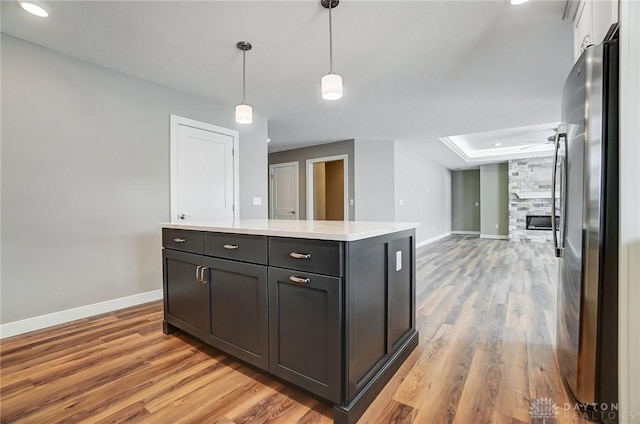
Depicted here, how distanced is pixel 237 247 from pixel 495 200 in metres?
9.29

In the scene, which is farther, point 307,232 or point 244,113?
point 244,113

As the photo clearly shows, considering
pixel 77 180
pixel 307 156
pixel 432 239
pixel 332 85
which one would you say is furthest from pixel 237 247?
pixel 432 239

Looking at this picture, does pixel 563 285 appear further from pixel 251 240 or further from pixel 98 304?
pixel 98 304

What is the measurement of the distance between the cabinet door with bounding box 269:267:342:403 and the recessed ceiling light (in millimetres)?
2423

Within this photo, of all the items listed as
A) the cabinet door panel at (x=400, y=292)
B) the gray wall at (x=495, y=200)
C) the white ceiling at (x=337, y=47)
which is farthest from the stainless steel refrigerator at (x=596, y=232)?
the gray wall at (x=495, y=200)

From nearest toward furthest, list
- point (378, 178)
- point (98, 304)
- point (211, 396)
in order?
point (211, 396) < point (98, 304) < point (378, 178)

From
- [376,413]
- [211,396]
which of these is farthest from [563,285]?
[211,396]

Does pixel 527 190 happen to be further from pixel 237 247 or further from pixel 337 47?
pixel 237 247

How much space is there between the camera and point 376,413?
1423 millimetres

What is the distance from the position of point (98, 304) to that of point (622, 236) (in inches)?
151

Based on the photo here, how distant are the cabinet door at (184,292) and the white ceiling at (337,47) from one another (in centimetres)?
174

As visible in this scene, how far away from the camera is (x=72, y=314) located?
2.66 metres

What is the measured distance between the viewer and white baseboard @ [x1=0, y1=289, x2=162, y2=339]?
236cm

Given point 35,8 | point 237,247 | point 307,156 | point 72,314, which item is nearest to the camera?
point 237,247
